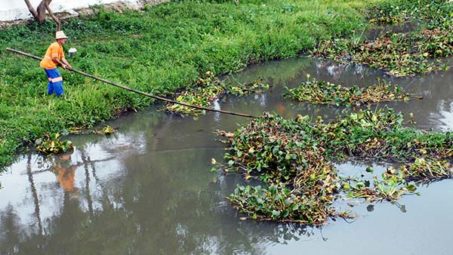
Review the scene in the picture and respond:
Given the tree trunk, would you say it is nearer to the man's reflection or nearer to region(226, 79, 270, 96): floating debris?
region(226, 79, 270, 96): floating debris

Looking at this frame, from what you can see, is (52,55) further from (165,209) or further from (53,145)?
(165,209)

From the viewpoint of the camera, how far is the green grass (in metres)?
10.4

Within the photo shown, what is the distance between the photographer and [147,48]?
13531 mm

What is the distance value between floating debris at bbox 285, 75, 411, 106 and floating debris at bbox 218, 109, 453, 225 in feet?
4.72

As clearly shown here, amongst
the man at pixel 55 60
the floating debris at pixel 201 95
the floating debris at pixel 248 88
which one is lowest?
the floating debris at pixel 248 88

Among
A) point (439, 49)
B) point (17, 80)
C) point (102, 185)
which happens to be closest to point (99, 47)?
point (17, 80)

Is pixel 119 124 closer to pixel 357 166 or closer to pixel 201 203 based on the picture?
pixel 201 203

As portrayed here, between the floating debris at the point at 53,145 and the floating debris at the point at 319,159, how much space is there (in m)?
2.72

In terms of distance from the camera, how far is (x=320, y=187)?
305 inches

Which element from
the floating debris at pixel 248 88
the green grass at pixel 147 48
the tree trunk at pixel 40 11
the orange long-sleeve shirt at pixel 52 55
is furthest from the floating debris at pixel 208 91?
the tree trunk at pixel 40 11

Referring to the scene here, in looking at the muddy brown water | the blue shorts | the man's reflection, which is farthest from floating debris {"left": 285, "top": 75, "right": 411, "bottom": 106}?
the man's reflection

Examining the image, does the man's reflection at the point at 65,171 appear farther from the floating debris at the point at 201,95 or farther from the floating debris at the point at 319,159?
the floating debris at the point at 201,95

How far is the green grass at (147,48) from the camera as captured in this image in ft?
34.0

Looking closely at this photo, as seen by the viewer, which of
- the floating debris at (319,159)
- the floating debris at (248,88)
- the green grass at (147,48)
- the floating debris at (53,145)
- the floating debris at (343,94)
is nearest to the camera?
the floating debris at (319,159)
